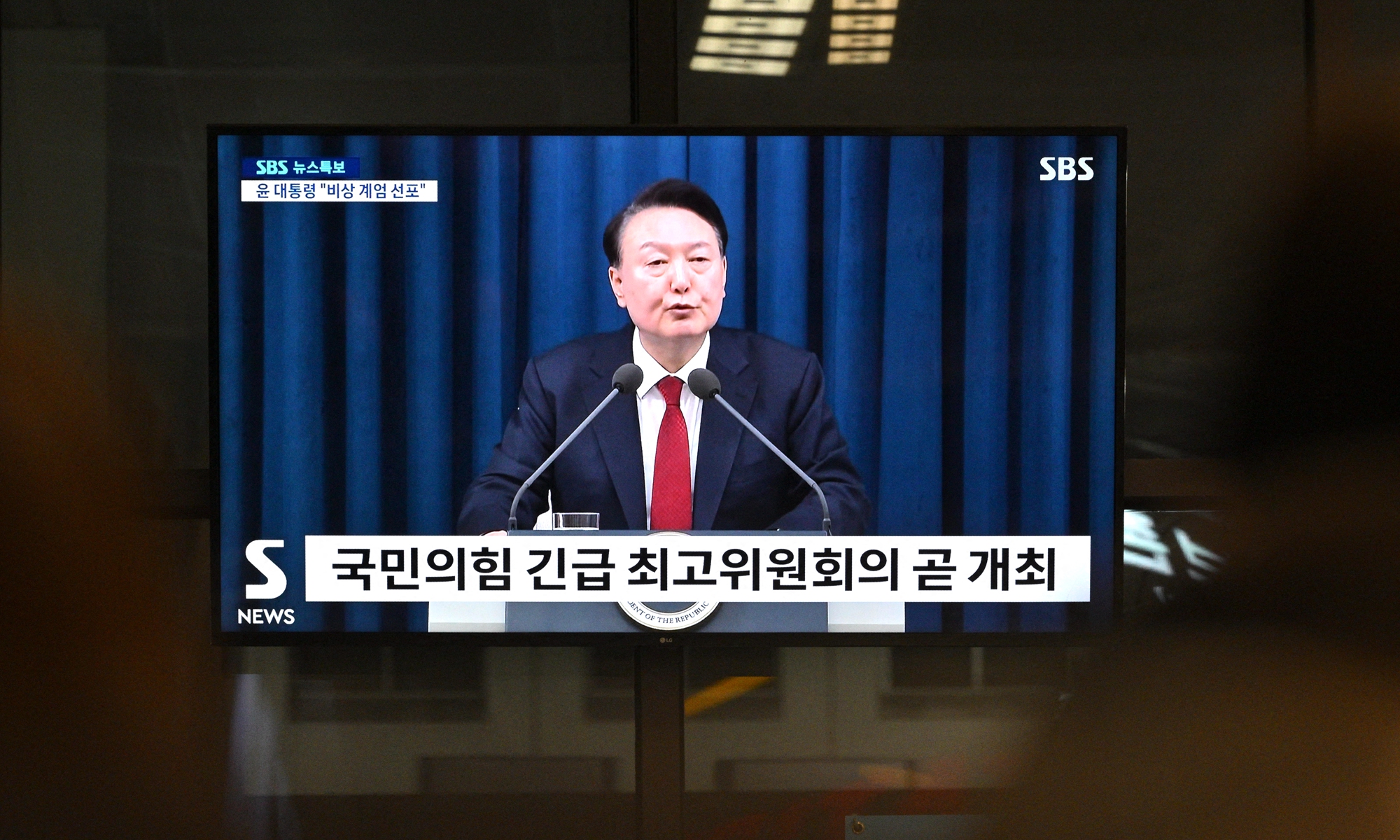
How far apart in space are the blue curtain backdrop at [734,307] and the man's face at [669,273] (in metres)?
0.05

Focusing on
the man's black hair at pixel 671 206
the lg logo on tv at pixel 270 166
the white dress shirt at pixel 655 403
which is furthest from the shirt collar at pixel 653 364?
the lg logo on tv at pixel 270 166

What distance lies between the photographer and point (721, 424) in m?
2.62

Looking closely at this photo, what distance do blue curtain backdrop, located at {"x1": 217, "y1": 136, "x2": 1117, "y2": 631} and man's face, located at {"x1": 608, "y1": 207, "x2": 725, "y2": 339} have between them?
5 cm

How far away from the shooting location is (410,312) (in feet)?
8.46

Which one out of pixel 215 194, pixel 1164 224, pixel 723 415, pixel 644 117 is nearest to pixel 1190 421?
pixel 1164 224

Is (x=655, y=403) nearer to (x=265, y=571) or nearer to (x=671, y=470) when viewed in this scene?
(x=671, y=470)

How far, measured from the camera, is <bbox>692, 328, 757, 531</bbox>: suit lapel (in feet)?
8.46

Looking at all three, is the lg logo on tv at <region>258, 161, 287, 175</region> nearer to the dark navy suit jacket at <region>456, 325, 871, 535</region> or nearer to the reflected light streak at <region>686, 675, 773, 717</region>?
the dark navy suit jacket at <region>456, 325, 871, 535</region>

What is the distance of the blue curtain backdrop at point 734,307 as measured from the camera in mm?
2564

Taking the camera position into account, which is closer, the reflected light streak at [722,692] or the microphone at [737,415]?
the microphone at [737,415]

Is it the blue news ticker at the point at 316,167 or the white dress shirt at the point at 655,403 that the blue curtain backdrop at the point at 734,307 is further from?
the white dress shirt at the point at 655,403

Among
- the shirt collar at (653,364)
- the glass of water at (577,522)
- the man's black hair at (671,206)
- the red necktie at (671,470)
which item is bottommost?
the glass of water at (577,522)

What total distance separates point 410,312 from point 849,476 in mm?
1100

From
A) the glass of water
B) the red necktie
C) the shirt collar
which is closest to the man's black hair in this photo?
the shirt collar
